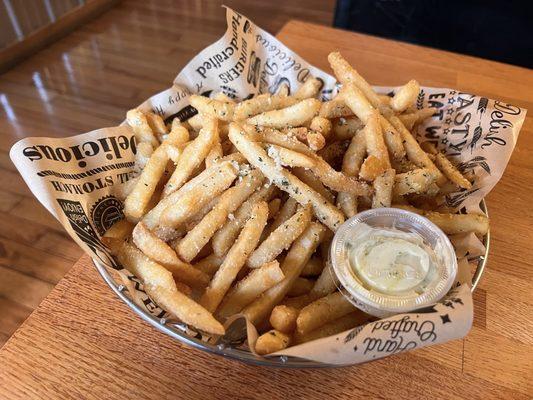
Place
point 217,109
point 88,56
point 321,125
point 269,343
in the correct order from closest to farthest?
point 269,343 → point 321,125 → point 217,109 → point 88,56

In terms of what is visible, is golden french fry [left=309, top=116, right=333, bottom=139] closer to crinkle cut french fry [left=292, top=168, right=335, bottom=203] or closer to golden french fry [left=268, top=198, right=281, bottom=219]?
crinkle cut french fry [left=292, top=168, right=335, bottom=203]

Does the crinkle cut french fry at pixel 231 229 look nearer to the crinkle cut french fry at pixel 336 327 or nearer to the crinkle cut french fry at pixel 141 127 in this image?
the crinkle cut french fry at pixel 336 327

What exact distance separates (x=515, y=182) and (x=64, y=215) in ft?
4.71

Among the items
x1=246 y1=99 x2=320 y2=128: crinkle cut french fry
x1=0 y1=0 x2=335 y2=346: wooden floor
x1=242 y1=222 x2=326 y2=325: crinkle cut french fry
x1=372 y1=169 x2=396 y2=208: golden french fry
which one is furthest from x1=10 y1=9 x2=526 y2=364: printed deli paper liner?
x1=0 y1=0 x2=335 y2=346: wooden floor

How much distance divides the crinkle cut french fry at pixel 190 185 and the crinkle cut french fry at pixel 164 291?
0.09m

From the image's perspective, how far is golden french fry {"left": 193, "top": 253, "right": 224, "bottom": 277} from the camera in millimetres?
1100

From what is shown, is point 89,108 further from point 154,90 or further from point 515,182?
point 515,182

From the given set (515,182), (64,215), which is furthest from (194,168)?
(515,182)

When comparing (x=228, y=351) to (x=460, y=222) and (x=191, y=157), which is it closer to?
(x=191, y=157)

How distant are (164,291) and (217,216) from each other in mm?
220

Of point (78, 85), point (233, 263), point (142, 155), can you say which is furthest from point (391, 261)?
point (78, 85)

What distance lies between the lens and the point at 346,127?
1324mm

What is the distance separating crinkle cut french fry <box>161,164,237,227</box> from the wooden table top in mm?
290

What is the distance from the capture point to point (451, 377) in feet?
3.50
